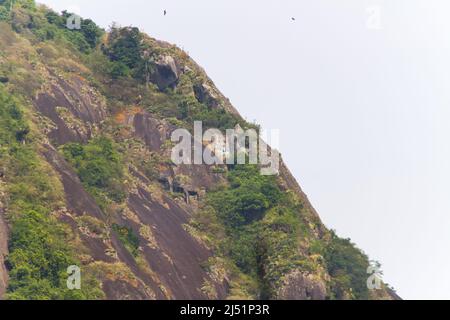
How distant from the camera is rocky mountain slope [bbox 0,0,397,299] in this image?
7619 centimetres

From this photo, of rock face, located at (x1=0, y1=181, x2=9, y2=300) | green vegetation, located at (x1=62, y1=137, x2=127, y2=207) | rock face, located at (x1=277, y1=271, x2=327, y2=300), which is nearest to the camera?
rock face, located at (x1=0, y1=181, x2=9, y2=300)

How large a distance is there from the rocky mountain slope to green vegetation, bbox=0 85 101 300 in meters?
0.10

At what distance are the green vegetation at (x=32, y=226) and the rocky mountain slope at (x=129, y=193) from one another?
0.10 m

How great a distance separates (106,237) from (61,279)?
27.2ft

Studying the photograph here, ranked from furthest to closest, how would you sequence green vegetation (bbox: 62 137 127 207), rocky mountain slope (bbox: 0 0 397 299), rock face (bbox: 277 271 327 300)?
1. green vegetation (bbox: 62 137 127 207)
2. rock face (bbox: 277 271 327 300)
3. rocky mountain slope (bbox: 0 0 397 299)

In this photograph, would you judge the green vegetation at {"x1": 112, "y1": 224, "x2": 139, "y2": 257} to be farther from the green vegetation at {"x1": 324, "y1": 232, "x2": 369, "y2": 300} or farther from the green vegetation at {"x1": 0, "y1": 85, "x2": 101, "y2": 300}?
the green vegetation at {"x1": 324, "y1": 232, "x2": 369, "y2": 300}

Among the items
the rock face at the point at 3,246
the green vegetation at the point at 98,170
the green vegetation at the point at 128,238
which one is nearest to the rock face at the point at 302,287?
the green vegetation at the point at 128,238

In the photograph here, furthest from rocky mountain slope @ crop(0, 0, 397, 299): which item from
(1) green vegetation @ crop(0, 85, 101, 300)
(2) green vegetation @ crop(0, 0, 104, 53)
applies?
(2) green vegetation @ crop(0, 0, 104, 53)

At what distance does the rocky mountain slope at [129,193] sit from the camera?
250 ft

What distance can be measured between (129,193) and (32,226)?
17524mm

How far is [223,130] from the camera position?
108m
